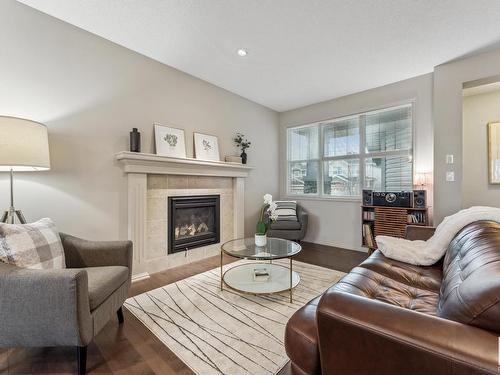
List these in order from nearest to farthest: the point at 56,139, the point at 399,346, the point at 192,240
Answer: the point at 399,346, the point at 56,139, the point at 192,240

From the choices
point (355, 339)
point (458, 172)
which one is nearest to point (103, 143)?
point (355, 339)

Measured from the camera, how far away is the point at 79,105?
2.41 metres

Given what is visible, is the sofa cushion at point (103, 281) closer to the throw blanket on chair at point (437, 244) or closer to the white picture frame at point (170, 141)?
the white picture frame at point (170, 141)

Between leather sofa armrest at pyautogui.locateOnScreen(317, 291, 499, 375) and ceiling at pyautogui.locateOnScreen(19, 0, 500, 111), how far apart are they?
233 cm

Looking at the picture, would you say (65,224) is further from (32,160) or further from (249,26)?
(249,26)

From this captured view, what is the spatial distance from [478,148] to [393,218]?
1725mm

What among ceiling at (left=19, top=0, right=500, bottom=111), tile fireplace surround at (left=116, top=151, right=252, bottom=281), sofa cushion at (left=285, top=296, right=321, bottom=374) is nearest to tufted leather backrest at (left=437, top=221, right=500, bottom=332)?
sofa cushion at (left=285, top=296, right=321, bottom=374)

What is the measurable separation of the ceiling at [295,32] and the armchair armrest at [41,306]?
7.29 ft

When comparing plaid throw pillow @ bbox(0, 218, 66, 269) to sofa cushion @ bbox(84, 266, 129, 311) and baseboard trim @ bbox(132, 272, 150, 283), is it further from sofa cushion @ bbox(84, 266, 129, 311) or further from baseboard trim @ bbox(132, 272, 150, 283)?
baseboard trim @ bbox(132, 272, 150, 283)

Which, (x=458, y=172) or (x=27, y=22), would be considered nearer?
(x=27, y=22)

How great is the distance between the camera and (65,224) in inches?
91.0

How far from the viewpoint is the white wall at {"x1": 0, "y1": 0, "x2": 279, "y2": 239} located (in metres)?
2.09

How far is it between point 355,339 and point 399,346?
14cm

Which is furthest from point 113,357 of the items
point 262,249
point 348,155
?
point 348,155
